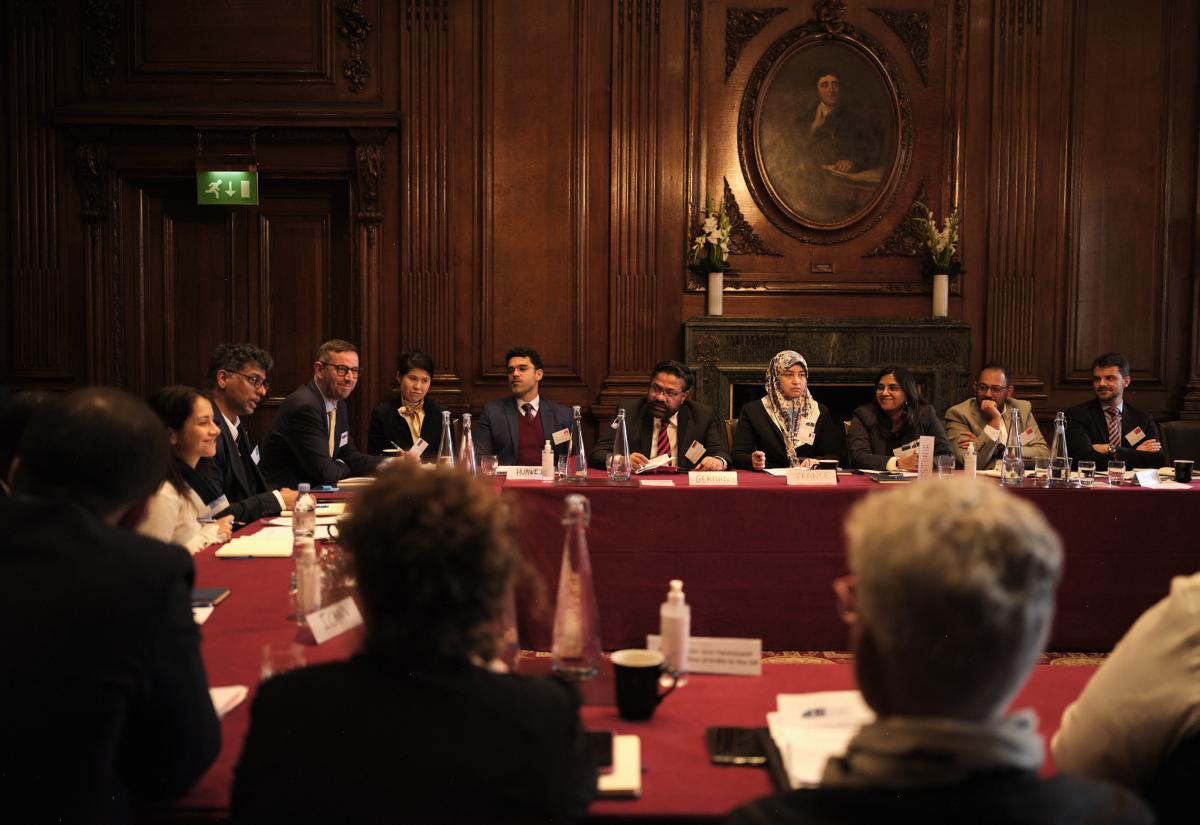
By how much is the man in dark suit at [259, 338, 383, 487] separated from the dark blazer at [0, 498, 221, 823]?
3101 millimetres

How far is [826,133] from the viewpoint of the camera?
6.63 meters

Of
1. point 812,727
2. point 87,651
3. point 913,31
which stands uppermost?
point 913,31

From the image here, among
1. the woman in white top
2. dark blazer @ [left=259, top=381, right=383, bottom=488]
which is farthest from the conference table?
the woman in white top

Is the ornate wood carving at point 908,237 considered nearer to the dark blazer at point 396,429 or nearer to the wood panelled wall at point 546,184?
the wood panelled wall at point 546,184

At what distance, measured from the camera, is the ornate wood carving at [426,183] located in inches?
254

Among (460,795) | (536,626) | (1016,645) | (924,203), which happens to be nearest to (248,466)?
(536,626)

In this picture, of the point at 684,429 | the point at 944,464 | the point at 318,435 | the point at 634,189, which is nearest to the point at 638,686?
the point at 944,464

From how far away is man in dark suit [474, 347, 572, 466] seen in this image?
5.35 metres

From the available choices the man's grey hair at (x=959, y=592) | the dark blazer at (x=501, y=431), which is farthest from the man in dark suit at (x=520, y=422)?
the man's grey hair at (x=959, y=592)

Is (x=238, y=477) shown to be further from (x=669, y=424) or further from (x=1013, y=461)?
(x=1013, y=461)

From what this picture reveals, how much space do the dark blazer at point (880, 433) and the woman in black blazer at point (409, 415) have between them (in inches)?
87.1

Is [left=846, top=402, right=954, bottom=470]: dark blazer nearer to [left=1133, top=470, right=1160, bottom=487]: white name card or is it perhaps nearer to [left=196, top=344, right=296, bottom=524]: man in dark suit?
[left=1133, top=470, right=1160, bottom=487]: white name card

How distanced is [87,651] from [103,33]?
246 inches

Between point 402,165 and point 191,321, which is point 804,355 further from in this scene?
point 191,321
